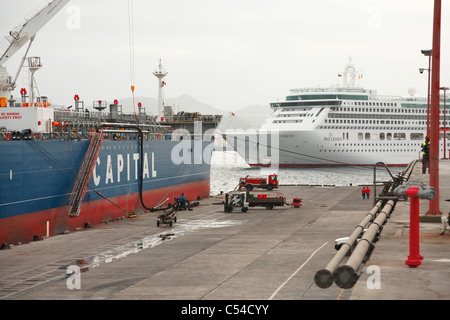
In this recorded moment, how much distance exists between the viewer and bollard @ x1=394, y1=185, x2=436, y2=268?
13742mm

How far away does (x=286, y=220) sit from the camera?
3891 centimetres

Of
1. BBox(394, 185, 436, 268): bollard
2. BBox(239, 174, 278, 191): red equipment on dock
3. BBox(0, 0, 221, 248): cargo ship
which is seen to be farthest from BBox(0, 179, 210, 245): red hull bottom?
Result: BBox(394, 185, 436, 268): bollard

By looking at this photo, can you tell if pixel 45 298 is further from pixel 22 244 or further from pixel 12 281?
pixel 22 244

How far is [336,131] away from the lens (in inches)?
4582

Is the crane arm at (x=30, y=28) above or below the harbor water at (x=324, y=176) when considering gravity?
above

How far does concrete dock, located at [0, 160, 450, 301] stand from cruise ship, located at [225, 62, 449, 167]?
7384cm

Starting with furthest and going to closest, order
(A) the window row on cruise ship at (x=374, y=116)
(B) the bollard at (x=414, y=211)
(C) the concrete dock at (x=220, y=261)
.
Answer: (A) the window row on cruise ship at (x=374, y=116) < (C) the concrete dock at (x=220, y=261) < (B) the bollard at (x=414, y=211)

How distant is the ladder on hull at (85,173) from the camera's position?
118 ft

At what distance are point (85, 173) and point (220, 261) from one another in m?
17.0

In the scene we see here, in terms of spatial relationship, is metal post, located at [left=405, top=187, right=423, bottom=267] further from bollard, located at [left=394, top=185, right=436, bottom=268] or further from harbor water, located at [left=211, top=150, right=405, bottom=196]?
harbor water, located at [left=211, top=150, right=405, bottom=196]

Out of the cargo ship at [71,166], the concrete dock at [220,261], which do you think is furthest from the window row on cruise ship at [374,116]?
the concrete dock at [220,261]

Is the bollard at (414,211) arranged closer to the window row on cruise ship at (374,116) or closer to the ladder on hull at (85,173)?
the ladder on hull at (85,173)
